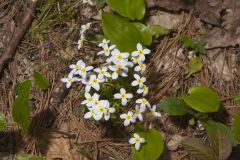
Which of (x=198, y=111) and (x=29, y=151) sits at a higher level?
(x=198, y=111)

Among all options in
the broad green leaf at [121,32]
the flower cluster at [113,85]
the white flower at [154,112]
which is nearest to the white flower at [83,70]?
the flower cluster at [113,85]

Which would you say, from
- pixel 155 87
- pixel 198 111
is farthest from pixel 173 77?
pixel 198 111

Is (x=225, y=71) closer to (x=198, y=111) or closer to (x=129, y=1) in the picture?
(x=198, y=111)

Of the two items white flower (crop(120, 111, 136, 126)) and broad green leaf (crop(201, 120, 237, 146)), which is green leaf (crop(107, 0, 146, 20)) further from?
broad green leaf (crop(201, 120, 237, 146))

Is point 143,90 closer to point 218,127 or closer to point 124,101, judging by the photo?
point 124,101

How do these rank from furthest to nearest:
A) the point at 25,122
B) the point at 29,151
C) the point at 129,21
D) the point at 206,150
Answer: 1. the point at 129,21
2. the point at 29,151
3. the point at 25,122
4. the point at 206,150

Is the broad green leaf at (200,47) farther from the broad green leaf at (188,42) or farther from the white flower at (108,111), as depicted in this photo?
the white flower at (108,111)

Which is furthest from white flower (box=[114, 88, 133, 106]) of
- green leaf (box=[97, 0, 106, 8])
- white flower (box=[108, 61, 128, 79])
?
green leaf (box=[97, 0, 106, 8])

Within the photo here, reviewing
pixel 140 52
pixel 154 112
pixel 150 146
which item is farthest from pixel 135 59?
pixel 150 146
